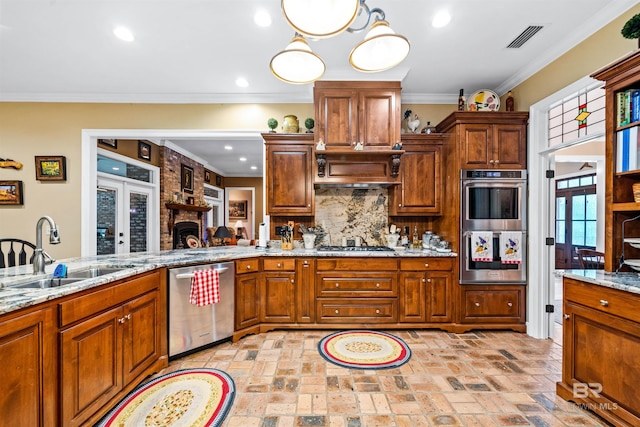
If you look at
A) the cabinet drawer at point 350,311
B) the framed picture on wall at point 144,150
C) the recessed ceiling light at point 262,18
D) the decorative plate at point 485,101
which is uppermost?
the recessed ceiling light at point 262,18

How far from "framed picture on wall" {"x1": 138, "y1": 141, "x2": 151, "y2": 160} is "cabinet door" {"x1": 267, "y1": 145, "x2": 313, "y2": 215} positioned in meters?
3.13

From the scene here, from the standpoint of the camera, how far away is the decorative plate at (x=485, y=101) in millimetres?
3338

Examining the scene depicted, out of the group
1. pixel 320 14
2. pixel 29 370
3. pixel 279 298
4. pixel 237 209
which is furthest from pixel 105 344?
pixel 237 209

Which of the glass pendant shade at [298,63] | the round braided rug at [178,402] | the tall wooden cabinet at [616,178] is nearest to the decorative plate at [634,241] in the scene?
the tall wooden cabinet at [616,178]

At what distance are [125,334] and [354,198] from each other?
2.81 meters

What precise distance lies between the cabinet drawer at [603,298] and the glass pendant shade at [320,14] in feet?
7.05

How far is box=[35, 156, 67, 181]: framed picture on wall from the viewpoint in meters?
3.61

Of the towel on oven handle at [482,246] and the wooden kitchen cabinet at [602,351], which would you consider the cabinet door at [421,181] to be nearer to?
the towel on oven handle at [482,246]

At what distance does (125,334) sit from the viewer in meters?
1.92

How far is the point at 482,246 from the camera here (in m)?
3.05

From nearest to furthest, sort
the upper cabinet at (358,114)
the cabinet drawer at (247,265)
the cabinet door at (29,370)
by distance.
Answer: the cabinet door at (29,370) → the cabinet drawer at (247,265) → the upper cabinet at (358,114)

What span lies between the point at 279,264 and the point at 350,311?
969mm

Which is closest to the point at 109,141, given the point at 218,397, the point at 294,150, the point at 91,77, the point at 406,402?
the point at 91,77

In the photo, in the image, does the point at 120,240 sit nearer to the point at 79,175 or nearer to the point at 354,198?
the point at 79,175
